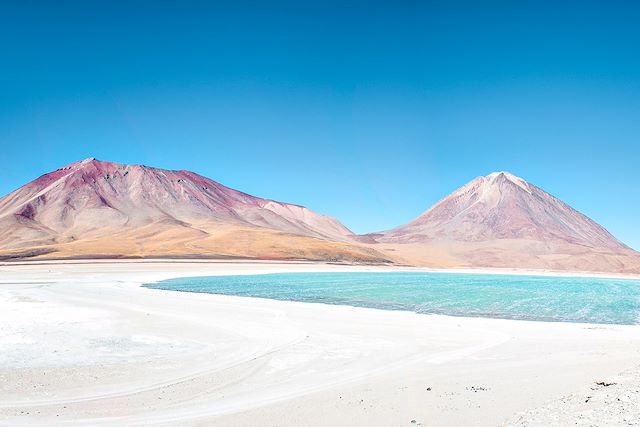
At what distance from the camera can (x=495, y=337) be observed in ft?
57.5

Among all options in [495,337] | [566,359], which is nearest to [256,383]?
[566,359]

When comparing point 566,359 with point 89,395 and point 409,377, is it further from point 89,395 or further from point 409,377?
point 89,395

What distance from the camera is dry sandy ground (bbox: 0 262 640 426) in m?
9.12

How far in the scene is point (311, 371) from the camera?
1247cm

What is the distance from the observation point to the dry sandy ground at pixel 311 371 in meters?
9.12

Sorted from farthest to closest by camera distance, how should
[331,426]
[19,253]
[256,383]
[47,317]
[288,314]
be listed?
[19,253] → [288,314] → [47,317] → [256,383] → [331,426]

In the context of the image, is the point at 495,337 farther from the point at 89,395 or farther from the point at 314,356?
the point at 89,395

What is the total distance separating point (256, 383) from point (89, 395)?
3.30 meters

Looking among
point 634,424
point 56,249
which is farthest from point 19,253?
point 634,424

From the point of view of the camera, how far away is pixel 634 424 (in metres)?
7.68

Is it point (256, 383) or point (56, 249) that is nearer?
point (256, 383)

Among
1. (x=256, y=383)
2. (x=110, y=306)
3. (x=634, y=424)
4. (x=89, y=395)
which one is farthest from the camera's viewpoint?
(x=110, y=306)

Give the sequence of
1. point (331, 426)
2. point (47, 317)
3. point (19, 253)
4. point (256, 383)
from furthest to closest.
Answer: point (19, 253)
point (47, 317)
point (256, 383)
point (331, 426)

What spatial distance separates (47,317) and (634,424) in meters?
20.9
